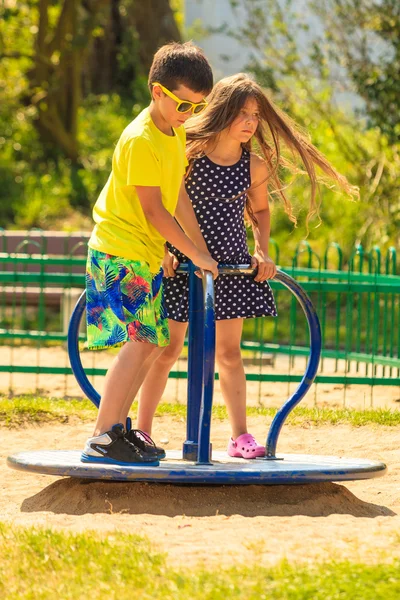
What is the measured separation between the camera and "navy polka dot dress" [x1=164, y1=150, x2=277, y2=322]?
4.42 metres

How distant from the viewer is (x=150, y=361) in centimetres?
416

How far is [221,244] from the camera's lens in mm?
4430

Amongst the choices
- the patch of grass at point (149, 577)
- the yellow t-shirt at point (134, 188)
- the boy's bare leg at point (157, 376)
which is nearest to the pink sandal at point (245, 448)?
the boy's bare leg at point (157, 376)

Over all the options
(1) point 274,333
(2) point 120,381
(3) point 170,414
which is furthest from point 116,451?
(1) point 274,333

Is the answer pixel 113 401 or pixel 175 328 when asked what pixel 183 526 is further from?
pixel 175 328

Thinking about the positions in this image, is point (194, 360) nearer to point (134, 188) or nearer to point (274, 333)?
point (134, 188)

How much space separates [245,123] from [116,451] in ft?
4.70

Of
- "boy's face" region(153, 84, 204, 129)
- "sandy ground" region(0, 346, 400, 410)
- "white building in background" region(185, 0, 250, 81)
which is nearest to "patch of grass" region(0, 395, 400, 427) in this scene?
"sandy ground" region(0, 346, 400, 410)

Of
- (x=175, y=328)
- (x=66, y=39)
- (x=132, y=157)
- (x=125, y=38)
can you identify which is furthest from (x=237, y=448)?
(x=125, y=38)

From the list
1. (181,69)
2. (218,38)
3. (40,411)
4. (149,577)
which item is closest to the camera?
(149,577)

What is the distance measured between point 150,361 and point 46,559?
1.11 meters

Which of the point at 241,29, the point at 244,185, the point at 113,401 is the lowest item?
the point at 113,401

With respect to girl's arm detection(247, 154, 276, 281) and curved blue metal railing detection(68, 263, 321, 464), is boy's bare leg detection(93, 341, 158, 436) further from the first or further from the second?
girl's arm detection(247, 154, 276, 281)

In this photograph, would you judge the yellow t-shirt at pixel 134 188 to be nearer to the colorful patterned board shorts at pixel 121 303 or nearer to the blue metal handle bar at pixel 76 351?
the colorful patterned board shorts at pixel 121 303
